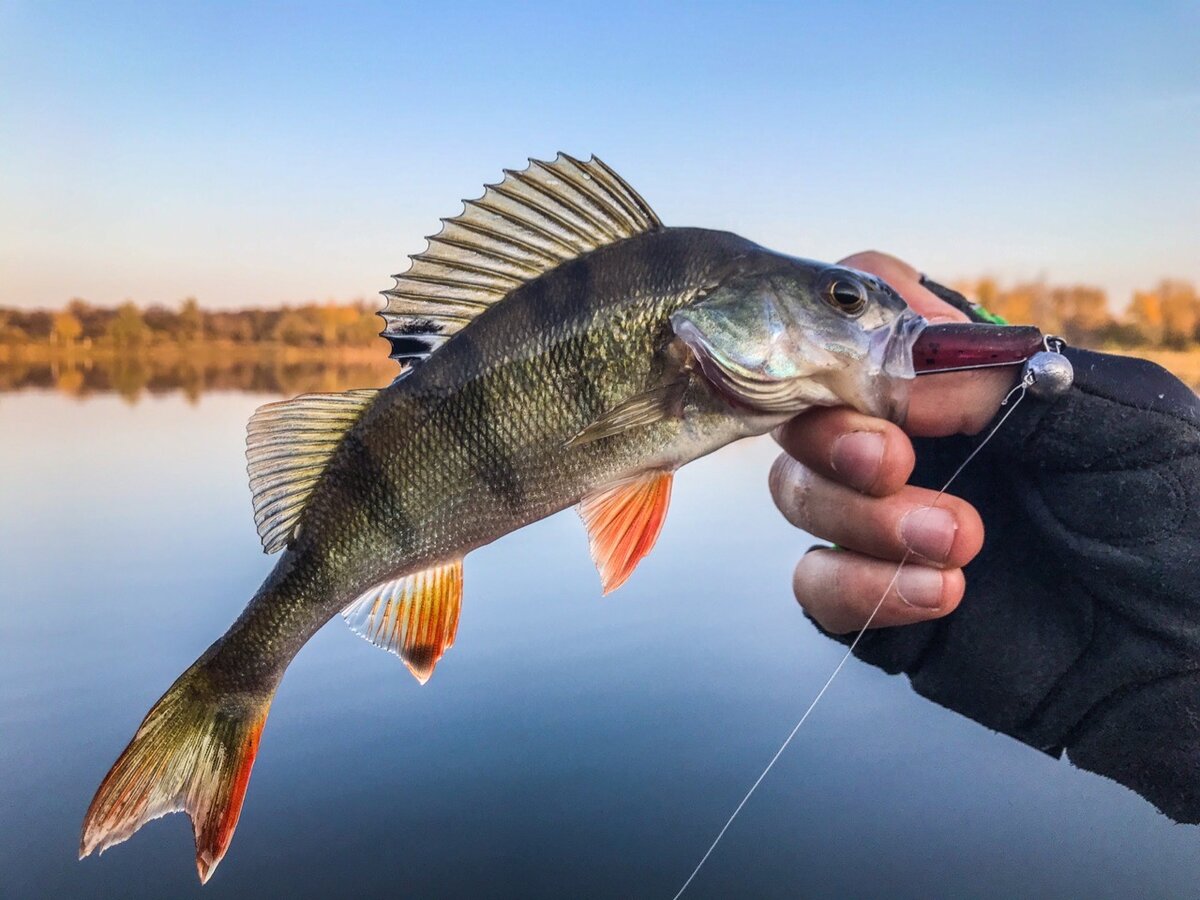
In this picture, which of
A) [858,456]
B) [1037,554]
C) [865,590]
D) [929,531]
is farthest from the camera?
[1037,554]

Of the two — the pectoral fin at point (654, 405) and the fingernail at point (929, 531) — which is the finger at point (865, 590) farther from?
the pectoral fin at point (654, 405)

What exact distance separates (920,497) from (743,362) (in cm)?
62

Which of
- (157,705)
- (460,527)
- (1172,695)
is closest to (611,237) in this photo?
(460,527)

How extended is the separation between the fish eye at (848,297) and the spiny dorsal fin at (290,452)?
1.02 metres

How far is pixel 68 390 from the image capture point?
4559 cm

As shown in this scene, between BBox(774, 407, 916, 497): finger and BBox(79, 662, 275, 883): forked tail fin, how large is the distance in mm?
1350

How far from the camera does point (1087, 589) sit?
232 centimetres

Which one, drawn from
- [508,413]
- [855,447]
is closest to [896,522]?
[855,447]

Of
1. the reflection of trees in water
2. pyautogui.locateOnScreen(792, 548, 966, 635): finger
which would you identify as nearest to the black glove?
pyautogui.locateOnScreen(792, 548, 966, 635): finger

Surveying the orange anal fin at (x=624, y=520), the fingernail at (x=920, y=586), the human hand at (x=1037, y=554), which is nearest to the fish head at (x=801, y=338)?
the human hand at (x=1037, y=554)

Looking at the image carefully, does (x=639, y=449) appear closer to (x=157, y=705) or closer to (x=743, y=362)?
(x=743, y=362)

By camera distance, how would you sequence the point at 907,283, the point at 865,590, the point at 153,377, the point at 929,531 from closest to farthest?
the point at 929,531 < the point at 865,590 < the point at 907,283 < the point at 153,377

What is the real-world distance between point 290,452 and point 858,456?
1.26m

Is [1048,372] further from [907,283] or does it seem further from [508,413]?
[508,413]
